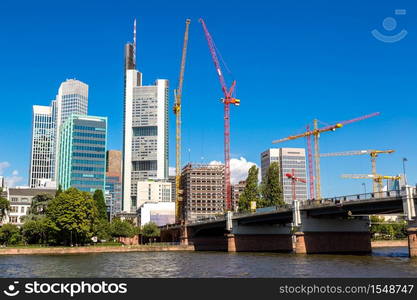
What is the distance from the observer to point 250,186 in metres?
161

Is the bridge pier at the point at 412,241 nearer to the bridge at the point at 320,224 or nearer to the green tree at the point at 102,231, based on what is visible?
the bridge at the point at 320,224

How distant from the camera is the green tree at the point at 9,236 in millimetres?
Result: 135625

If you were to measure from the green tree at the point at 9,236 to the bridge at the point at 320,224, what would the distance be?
186 ft

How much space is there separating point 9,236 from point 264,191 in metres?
79.6

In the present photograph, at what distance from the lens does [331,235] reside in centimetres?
10294

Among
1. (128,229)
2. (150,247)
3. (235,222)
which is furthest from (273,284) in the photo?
(128,229)

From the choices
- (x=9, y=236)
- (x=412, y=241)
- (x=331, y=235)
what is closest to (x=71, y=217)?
(x=9, y=236)

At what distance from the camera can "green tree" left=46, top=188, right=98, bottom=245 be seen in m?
124

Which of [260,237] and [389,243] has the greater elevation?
[260,237]

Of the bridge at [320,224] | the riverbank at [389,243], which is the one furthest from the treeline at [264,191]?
the riverbank at [389,243]

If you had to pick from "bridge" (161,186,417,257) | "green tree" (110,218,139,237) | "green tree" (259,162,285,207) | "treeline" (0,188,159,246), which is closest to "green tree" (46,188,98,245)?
"treeline" (0,188,159,246)

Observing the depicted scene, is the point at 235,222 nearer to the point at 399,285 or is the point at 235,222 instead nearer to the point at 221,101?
the point at 221,101

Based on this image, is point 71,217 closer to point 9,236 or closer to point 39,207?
point 9,236

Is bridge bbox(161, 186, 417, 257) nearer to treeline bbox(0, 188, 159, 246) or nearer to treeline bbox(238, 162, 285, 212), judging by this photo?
treeline bbox(238, 162, 285, 212)
